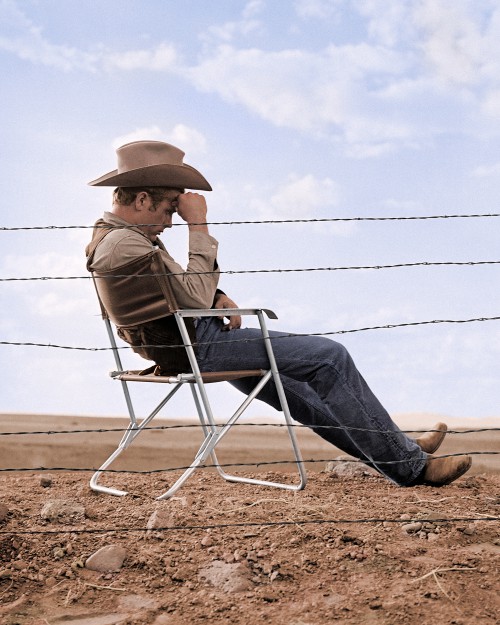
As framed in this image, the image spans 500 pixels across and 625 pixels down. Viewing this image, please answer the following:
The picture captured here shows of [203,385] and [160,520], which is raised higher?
[203,385]

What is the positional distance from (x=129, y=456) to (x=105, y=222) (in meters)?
2.24

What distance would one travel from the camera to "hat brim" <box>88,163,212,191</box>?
150 inches

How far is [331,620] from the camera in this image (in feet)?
8.80

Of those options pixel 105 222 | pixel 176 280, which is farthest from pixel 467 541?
pixel 105 222

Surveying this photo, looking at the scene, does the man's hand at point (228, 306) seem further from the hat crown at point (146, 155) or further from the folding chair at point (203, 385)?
the hat crown at point (146, 155)

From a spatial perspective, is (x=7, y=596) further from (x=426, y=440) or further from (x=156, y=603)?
(x=426, y=440)

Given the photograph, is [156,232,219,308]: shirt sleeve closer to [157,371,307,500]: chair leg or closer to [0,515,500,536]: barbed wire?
[157,371,307,500]: chair leg

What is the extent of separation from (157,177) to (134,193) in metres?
0.14

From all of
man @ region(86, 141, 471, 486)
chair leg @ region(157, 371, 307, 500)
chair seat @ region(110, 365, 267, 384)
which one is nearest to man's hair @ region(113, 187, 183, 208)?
man @ region(86, 141, 471, 486)

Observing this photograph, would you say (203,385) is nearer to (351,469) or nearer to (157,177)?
(157,177)

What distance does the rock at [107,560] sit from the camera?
3.11 metres

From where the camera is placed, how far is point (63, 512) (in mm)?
3680

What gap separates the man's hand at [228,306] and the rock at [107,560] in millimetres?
1205

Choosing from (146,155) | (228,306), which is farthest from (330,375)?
(146,155)
